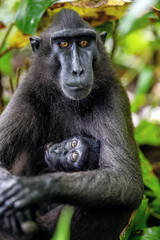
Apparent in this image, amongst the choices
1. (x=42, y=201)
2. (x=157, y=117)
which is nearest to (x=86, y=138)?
(x=42, y=201)

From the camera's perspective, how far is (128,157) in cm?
384

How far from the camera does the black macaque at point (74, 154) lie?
399 cm

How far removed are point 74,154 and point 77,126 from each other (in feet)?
1.17

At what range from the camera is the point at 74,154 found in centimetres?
400

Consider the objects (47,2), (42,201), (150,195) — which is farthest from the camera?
(150,195)

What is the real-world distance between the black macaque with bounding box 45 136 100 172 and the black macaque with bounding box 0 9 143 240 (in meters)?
0.14

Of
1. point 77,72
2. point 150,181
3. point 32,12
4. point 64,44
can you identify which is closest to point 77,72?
point 77,72

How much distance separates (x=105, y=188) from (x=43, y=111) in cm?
122

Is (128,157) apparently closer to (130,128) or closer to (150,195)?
(130,128)

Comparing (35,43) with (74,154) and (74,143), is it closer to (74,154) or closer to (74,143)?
(74,143)

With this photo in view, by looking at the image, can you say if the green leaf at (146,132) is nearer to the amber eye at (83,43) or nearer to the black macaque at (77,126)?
the black macaque at (77,126)

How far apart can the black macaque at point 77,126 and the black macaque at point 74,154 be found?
137 mm

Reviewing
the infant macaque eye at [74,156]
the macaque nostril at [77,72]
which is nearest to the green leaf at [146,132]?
the infant macaque eye at [74,156]

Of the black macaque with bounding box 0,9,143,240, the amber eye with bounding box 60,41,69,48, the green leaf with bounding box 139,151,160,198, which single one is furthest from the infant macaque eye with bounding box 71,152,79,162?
the green leaf with bounding box 139,151,160,198
